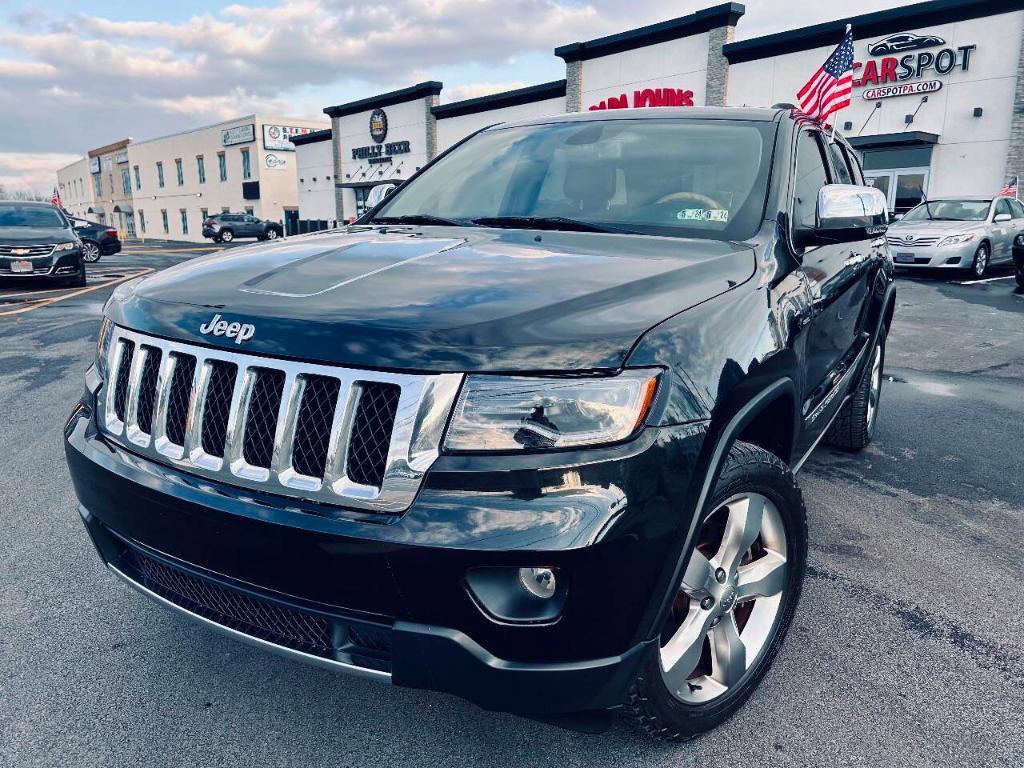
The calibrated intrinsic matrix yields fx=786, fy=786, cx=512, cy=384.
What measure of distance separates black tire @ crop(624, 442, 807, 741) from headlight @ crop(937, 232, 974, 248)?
47.5ft

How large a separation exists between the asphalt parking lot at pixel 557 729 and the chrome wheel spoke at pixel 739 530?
499 mm

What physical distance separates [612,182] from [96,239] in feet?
83.2

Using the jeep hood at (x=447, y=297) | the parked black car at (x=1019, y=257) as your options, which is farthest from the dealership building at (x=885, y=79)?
the jeep hood at (x=447, y=297)

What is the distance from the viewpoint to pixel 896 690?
2.39 m

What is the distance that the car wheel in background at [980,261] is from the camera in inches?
580

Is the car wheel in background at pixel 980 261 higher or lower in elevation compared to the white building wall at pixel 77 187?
lower

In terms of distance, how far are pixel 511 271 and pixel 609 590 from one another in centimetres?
89

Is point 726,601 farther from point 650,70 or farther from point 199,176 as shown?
point 199,176

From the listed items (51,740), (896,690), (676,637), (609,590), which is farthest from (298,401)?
(896,690)

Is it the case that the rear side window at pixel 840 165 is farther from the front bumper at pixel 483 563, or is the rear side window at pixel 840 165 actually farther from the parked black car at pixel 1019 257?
the parked black car at pixel 1019 257

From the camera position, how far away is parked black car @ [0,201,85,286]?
13438 mm

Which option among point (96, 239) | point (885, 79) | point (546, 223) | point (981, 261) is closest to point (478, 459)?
point (546, 223)

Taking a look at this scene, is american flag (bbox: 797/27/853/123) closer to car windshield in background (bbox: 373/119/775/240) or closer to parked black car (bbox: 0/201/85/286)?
car windshield in background (bbox: 373/119/775/240)

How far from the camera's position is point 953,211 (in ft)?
51.4
